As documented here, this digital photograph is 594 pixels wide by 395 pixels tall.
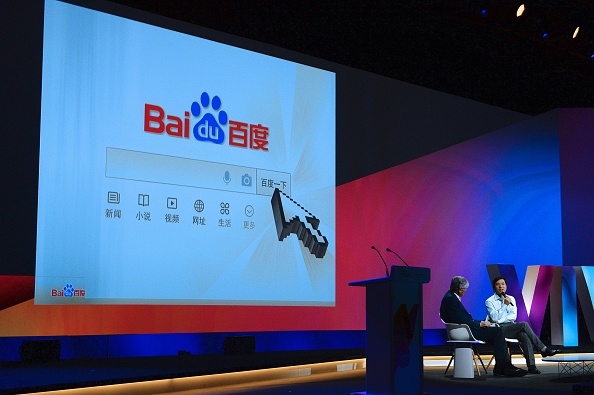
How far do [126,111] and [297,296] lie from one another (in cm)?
258

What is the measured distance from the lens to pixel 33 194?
20.4ft

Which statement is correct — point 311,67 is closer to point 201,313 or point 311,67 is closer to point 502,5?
point 502,5

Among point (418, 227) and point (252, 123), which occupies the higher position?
point (252, 123)

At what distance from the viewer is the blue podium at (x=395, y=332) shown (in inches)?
173

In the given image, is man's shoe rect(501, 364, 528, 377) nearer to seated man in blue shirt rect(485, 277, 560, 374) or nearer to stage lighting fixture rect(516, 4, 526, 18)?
seated man in blue shirt rect(485, 277, 560, 374)

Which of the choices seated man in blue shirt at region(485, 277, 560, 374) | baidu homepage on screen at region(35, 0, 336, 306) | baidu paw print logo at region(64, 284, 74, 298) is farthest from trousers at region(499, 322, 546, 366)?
baidu paw print logo at region(64, 284, 74, 298)

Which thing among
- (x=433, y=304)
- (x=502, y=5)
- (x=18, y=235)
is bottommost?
(x=433, y=304)

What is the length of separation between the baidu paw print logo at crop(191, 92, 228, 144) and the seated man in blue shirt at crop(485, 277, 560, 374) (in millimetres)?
2952

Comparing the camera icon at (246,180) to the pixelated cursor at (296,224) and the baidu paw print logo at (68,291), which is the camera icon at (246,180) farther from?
the baidu paw print logo at (68,291)

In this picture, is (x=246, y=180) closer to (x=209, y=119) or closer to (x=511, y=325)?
(x=209, y=119)

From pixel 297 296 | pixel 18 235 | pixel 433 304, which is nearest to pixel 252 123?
pixel 297 296

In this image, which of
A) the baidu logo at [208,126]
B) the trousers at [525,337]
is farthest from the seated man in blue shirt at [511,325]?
the baidu logo at [208,126]

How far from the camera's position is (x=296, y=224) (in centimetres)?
793

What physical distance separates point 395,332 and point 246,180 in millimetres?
3356
